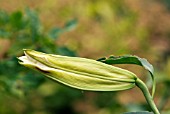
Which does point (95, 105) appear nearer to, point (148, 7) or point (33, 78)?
point (148, 7)

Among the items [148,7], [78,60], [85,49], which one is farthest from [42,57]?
[148,7]

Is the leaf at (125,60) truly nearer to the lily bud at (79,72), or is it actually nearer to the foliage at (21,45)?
the lily bud at (79,72)

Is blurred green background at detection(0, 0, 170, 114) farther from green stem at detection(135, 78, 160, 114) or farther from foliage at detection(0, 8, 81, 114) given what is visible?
green stem at detection(135, 78, 160, 114)

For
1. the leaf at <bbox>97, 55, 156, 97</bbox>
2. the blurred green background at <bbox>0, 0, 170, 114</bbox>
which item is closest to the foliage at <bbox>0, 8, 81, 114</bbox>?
the leaf at <bbox>97, 55, 156, 97</bbox>

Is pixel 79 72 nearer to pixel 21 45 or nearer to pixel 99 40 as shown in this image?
pixel 21 45

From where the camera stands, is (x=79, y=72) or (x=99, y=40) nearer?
(x=79, y=72)

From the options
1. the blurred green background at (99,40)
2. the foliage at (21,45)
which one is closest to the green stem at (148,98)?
the foliage at (21,45)

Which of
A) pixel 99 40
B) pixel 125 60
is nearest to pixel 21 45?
pixel 125 60

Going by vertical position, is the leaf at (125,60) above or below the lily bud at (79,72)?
above

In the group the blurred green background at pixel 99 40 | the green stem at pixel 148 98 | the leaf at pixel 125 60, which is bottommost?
the green stem at pixel 148 98
